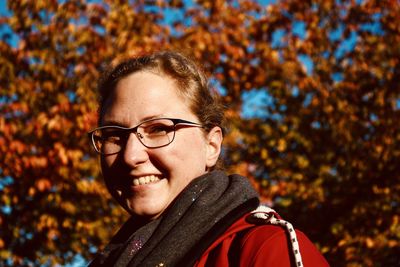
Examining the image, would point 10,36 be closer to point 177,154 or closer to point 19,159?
point 19,159

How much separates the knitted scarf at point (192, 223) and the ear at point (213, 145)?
14 cm

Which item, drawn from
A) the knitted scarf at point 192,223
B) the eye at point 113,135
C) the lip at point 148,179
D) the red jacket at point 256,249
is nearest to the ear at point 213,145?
the knitted scarf at point 192,223

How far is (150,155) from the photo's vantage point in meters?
1.89

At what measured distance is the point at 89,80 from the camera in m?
7.55

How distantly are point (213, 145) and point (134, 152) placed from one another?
366mm

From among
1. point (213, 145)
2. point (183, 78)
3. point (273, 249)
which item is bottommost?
point (273, 249)

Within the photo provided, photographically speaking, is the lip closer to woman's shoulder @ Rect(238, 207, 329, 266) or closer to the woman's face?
the woman's face

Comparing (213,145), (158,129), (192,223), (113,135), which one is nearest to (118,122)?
(113,135)

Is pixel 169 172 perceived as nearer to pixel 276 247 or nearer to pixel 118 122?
pixel 118 122

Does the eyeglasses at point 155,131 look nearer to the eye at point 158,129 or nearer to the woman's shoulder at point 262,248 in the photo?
the eye at point 158,129

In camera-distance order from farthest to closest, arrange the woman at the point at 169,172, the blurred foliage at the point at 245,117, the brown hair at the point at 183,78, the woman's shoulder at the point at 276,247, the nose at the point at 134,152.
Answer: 1. the blurred foliage at the point at 245,117
2. the brown hair at the point at 183,78
3. the nose at the point at 134,152
4. the woman at the point at 169,172
5. the woman's shoulder at the point at 276,247

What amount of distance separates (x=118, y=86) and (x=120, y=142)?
0.23 m

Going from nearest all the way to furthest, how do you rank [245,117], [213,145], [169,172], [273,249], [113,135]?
1. [273,249]
2. [169,172]
3. [113,135]
4. [213,145]
5. [245,117]

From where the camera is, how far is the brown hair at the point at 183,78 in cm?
204
